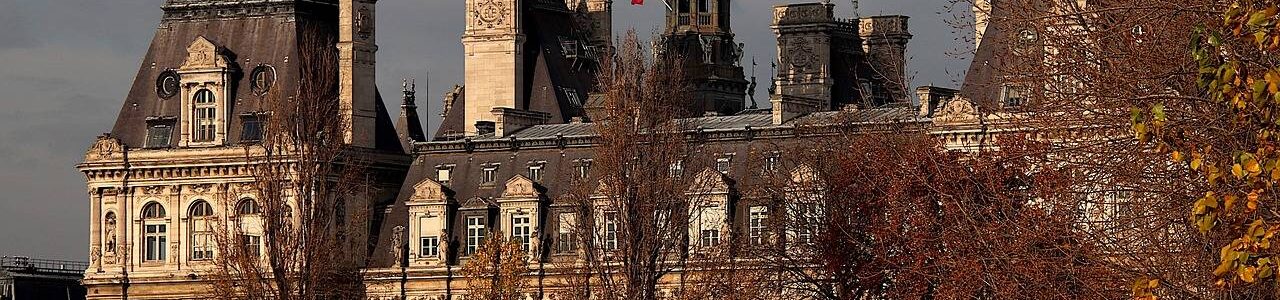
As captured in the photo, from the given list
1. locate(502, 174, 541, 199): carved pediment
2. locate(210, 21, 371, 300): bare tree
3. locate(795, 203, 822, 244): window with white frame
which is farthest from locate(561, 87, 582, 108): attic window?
locate(795, 203, 822, 244): window with white frame

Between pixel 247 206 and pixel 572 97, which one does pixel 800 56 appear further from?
pixel 247 206

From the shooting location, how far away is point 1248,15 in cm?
2991

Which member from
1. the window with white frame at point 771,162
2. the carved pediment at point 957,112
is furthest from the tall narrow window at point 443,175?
the carved pediment at point 957,112

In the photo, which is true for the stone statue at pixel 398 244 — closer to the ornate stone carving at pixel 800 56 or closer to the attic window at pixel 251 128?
the attic window at pixel 251 128

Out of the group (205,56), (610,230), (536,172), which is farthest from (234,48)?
(610,230)

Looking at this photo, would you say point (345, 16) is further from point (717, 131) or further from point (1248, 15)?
point (1248, 15)

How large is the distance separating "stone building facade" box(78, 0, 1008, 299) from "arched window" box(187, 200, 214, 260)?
0.07 meters

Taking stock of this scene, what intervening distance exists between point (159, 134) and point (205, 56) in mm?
2881

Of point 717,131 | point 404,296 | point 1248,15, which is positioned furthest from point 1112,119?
point 404,296

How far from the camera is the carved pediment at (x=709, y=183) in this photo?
8100cm

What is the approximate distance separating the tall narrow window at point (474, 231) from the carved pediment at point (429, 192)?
3.36ft

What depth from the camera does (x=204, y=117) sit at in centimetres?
9494

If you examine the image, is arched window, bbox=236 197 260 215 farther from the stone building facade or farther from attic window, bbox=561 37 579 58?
attic window, bbox=561 37 579 58

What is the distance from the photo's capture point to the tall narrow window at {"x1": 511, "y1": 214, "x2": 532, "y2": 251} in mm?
90938
